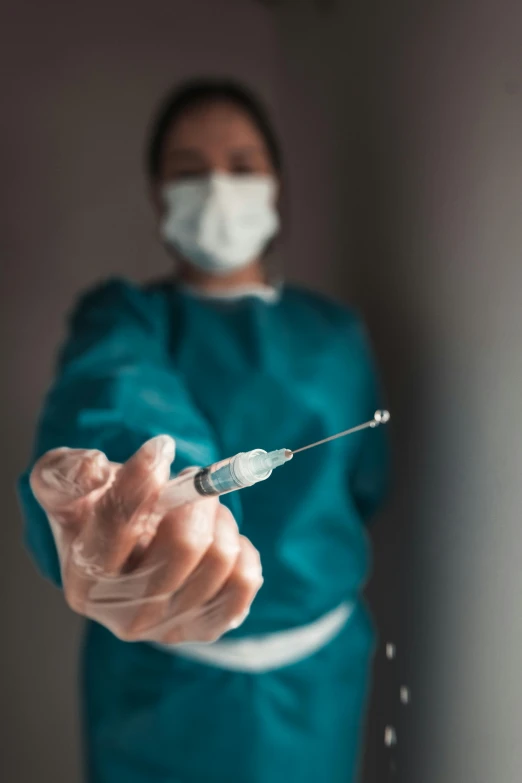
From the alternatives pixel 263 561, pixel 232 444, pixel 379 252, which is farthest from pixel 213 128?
pixel 263 561

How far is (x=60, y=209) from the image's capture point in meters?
1.07

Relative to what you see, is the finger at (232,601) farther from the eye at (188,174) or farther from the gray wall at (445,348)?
the eye at (188,174)

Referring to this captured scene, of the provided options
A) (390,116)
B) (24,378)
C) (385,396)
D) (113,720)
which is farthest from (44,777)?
(390,116)

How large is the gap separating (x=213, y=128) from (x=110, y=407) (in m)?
0.41

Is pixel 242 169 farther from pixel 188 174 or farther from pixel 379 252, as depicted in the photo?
pixel 379 252

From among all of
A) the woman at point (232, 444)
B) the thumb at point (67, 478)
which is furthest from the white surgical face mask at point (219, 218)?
the thumb at point (67, 478)

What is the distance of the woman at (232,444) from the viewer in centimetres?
57

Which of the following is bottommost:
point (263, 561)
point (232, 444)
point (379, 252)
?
point (263, 561)

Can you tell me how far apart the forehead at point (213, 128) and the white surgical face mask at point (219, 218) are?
4 centimetres

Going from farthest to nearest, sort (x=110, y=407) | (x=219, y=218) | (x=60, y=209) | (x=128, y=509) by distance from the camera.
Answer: (x=60, y=209), (x=219, y=218), (x=110, y=407), (x=128, y=509)

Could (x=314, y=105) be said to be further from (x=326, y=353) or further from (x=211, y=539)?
(x=211, y=539)

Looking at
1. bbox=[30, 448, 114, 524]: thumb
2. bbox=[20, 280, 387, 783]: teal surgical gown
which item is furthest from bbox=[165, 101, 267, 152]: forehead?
bbox=[30, 448, 114, 524]: thumb

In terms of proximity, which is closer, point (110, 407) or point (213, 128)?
point (110, 407)

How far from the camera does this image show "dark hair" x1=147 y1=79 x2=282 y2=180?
83cm
